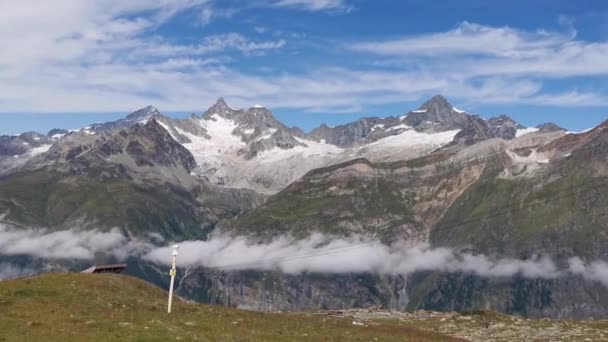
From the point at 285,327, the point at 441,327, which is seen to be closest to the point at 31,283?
the point at 285,327

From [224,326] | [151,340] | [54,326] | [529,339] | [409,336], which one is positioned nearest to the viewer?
[151,340]

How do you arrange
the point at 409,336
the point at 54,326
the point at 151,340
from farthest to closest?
1. the point at 409,336
2. the point at 54,326
3. the point at 151,340

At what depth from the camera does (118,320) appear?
57.0 m

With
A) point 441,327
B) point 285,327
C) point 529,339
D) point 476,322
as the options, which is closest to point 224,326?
point 285,327

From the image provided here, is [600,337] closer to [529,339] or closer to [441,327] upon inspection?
[529,339]

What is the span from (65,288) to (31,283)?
13.8 ft

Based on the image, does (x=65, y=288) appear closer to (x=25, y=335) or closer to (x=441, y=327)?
(x=25, y=335)

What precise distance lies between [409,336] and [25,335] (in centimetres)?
3365

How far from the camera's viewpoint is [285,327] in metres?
65.2

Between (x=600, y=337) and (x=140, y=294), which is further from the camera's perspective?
(x=140, y=294)

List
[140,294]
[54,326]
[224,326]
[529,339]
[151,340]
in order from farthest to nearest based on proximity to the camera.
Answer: [140,294] < [529,339] < [224,326] < [54,326] < [151,340]

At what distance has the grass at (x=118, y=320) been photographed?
167 ft

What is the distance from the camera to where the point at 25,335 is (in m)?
49.4

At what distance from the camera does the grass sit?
167ft
